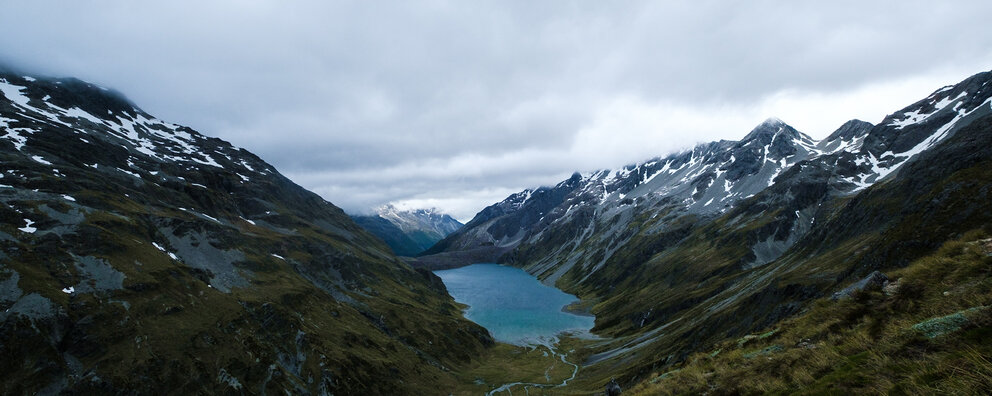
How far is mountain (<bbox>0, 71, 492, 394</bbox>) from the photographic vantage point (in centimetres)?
6278

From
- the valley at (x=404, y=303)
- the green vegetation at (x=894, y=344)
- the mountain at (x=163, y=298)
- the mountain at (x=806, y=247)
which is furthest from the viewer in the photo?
the mountain at (x=163, y=298)

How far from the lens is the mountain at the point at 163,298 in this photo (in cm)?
6278

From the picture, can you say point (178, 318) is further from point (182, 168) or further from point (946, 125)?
point (946, 125)

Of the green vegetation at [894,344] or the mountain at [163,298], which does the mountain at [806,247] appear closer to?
the green vegetation at [894,344]

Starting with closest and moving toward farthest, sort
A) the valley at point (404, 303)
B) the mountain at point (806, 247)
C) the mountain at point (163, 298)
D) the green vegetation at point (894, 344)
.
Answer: the green vegetation at point (894, 344)
the valley at point (404, 303)
the mountain at point (806, 247)
the mountain at point (163, 298)

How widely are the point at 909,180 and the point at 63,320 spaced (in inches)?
7060

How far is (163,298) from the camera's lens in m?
78.1

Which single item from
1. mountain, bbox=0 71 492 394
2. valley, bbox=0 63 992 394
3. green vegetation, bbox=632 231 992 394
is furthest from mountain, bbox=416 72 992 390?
mountain, bbox=0 71 492 394

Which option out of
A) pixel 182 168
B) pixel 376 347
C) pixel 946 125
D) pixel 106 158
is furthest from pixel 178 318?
pixel 946 125

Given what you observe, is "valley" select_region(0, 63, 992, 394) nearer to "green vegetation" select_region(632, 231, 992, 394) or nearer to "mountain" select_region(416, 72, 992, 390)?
"green vegetation" select_region(632, 231, 992, 394)

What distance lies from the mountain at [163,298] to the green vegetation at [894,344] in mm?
79553

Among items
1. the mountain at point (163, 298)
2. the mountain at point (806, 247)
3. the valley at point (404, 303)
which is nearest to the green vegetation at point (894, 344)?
the valley at point (404, 303)

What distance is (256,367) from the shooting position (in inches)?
2938

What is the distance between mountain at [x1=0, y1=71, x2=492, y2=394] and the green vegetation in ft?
261
